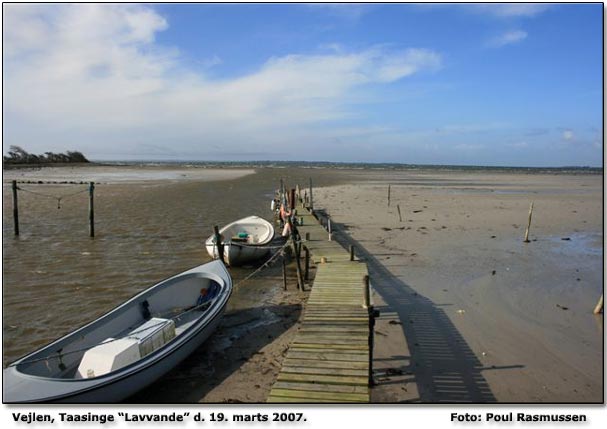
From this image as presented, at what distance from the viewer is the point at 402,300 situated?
12.0m

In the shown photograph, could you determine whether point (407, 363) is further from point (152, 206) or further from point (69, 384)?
point (152, 206)

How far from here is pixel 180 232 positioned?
877 inches

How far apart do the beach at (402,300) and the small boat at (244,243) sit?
68 centimetres

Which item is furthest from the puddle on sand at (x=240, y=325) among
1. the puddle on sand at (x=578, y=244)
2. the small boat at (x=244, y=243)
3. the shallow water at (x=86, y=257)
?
the puddle on sand at (x=578, y=244)

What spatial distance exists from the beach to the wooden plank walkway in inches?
34.6

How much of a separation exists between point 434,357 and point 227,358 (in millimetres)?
4266

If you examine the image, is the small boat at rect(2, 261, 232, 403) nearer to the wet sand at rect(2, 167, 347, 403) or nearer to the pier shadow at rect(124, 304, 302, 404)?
the pier shadow at rect(124, 304, 302, 404)

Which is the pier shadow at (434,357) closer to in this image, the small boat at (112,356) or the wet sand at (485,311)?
the wet sand at (485,311)

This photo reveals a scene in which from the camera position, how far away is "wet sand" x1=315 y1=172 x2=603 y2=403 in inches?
307

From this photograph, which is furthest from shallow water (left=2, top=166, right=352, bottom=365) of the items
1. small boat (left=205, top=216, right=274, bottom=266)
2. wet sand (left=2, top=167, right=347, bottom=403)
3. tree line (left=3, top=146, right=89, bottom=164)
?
tree line (left=3, top=146, right=89, bottom=164)

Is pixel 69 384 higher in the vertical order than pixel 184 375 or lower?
higher
